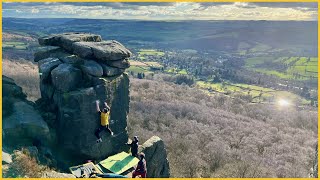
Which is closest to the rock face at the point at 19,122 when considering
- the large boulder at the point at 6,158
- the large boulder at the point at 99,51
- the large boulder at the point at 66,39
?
the large boulder at the point at 6,158

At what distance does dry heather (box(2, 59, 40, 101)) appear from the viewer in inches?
3530

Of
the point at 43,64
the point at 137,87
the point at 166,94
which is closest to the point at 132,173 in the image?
the point at 43,64

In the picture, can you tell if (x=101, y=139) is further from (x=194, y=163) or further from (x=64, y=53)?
(x=194, y=163)

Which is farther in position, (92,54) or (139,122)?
(139,122)

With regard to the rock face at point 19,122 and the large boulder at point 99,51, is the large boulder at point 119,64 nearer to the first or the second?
the large boulder at point 99,51

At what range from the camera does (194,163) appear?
5578cm

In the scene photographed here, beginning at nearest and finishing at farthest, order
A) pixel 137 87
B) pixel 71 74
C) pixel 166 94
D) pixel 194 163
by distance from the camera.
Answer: pixel 71 74 < pixel 194 163 < pixel 166 94 < pixel 137 87

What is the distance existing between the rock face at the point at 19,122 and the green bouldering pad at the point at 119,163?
497 cm

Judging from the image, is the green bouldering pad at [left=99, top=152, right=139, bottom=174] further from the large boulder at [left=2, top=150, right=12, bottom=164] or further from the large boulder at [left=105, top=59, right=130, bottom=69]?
the large boulder at [left=105, top=59, right=130, bottom=69]

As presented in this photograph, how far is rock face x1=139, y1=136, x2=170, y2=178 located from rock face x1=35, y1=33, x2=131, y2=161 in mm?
1922

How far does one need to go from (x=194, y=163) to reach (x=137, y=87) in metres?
86.1

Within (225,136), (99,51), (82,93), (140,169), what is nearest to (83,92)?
(82,93)

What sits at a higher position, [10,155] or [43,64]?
[43,64]

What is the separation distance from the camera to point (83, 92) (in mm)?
27344
